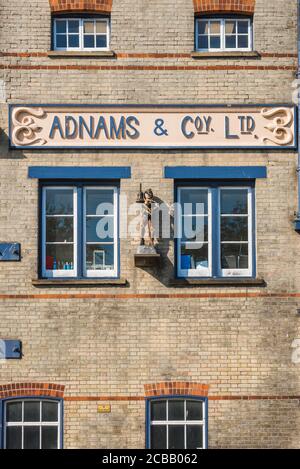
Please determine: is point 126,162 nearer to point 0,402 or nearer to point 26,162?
point 26,162

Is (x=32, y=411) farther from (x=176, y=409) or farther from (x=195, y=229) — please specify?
(x=195, y=229)

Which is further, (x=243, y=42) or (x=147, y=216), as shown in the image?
(x=243, y=42)

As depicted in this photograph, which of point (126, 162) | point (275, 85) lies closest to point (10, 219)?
point (126, 162)

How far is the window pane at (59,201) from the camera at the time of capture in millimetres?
16625

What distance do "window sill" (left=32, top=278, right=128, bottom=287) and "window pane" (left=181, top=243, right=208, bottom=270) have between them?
1225 millimetres

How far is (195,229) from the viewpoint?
54.7 feet

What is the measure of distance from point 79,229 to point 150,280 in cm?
164

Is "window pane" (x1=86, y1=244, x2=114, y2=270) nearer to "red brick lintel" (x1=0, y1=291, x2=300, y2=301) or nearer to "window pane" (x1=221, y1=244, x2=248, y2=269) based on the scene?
"red brick lintel" (x1=0, y1=291, x2=300, y2=301)

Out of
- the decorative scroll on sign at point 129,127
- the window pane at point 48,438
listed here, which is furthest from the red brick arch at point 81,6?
the window pane at point 48,438

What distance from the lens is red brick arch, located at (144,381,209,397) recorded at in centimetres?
1603

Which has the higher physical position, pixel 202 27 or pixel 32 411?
pixel 202 27

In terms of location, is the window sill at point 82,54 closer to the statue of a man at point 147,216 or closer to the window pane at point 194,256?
the statue of a man at point 147,216

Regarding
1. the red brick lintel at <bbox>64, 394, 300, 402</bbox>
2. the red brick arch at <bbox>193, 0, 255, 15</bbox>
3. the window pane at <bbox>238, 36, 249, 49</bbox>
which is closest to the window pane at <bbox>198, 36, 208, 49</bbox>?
the red brick arch at <bbox>193, 0, 255, 15</bbox>

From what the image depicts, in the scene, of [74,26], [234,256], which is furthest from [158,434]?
[74,26]
